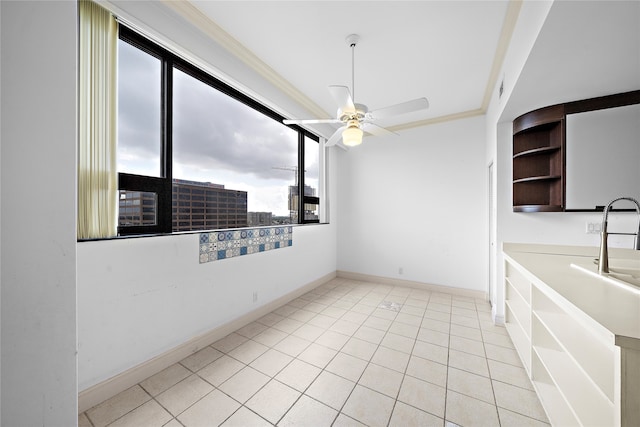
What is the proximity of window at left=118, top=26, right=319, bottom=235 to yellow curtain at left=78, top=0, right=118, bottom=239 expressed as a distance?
0.44 ft

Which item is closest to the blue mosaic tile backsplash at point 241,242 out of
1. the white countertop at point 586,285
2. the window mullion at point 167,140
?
the window mullion at point 167,140

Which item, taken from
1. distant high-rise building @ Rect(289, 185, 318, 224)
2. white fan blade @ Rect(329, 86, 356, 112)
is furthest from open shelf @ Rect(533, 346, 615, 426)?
distant high-rise building @ Rect(289, 185, 318, 224)

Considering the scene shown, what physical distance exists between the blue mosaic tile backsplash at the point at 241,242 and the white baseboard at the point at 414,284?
1.79 m

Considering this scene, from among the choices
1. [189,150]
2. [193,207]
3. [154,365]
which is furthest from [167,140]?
[154,365]

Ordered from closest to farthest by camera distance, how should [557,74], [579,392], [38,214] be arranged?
[38,214] → [579,392] → [557,74]

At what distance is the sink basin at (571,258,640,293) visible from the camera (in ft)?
4.56

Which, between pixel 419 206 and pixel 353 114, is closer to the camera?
pixel 353 114

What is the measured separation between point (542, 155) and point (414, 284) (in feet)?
8.43

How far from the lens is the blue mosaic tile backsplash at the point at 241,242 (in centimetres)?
235

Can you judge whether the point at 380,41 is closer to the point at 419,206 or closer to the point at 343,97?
the point at 343,97

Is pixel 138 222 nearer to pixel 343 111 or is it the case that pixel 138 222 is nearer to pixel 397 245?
pixel 343 111

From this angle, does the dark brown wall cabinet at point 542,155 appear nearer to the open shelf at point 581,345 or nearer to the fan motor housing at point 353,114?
the open shelf at point 581,345

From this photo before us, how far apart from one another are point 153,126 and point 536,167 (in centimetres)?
374

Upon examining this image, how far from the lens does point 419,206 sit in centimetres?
416
